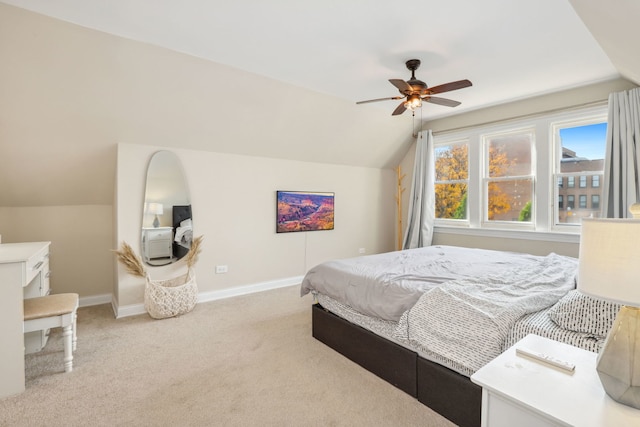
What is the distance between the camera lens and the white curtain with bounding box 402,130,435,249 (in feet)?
16.8

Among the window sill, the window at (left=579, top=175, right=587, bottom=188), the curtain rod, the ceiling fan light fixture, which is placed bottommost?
the window sill

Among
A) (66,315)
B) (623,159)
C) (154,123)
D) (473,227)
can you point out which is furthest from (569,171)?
(66,315)

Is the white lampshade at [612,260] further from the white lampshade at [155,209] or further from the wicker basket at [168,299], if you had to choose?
the white lampshade at [155,209]

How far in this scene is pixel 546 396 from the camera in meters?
1.01

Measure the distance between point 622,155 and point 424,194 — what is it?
2.39 meters

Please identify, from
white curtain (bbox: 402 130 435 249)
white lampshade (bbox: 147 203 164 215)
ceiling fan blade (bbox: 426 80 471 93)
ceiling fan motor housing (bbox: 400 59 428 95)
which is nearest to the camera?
ceiling fan blade (bbox: 426 80 471 93)

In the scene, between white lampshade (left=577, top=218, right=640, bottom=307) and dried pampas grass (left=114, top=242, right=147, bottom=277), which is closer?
white lampshade (left=577, top=218, right=640, bottom=307)

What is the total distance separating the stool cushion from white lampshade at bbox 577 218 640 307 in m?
2.98

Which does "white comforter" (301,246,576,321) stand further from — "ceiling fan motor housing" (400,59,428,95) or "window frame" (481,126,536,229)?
"ceiling fan motor housing" (400,59,428,95)

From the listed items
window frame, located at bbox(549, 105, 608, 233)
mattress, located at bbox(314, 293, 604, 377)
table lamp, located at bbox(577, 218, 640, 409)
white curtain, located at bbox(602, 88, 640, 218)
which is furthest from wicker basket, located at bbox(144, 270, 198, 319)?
white curtain, located at bbox(602, 88, 640, 218)

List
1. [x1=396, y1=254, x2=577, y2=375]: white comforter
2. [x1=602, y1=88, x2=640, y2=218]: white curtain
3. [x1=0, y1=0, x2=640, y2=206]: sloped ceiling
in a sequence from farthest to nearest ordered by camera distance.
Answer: [x1=602, y1=88, x2=640, y2=218]: white curtain < [x1=0, y1=0, x2=640, y2=206]: sloped ceiling < [x1=396, y1=254, x2=577, y2=375]: white comforter

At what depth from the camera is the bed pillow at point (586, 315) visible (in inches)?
56.3

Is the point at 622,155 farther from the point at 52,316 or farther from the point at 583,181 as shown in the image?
the point at 52,316

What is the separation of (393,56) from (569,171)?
2863 mm
